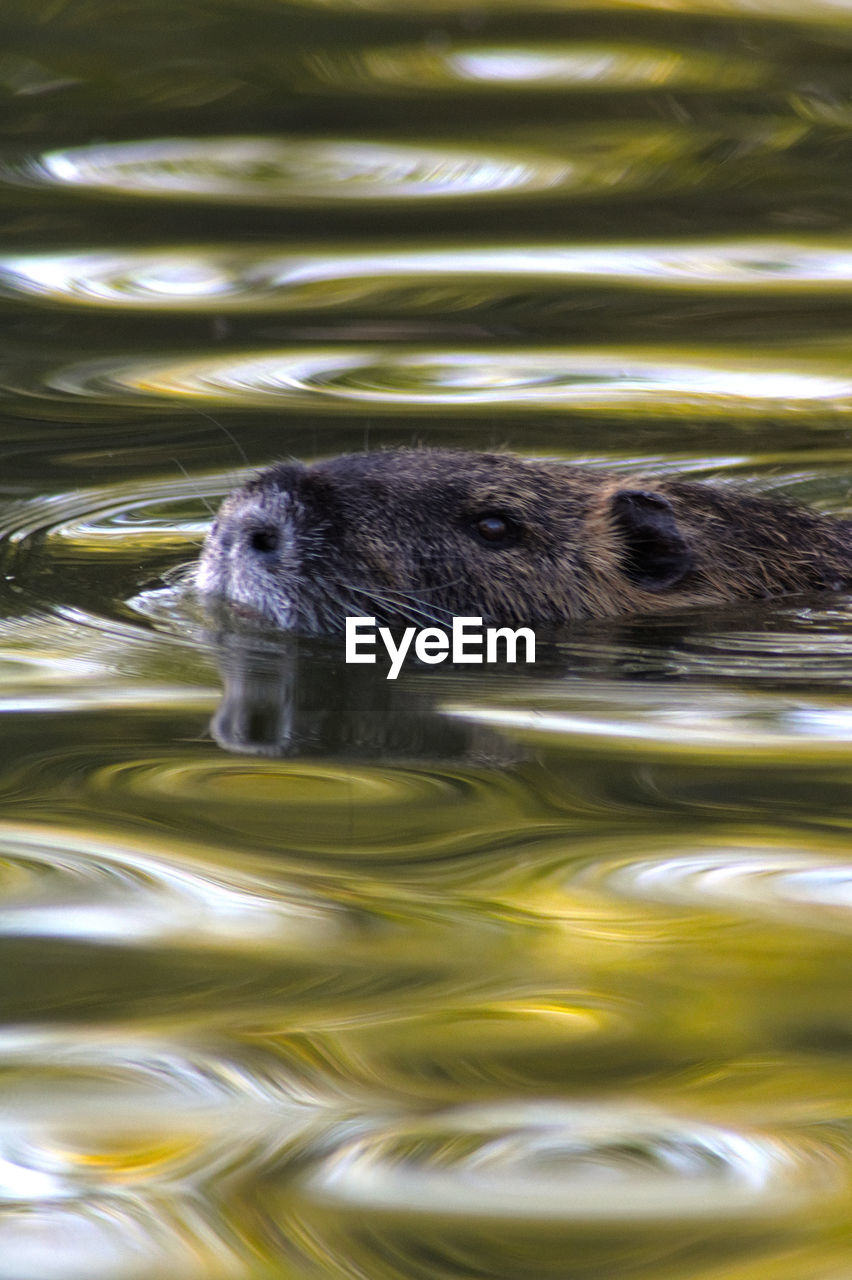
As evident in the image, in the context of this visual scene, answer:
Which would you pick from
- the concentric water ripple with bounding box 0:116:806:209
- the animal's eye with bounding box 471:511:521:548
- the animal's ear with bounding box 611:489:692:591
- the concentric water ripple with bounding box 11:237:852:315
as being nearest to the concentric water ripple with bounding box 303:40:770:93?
the concentric water ripple with bounding box 0:116:806:209

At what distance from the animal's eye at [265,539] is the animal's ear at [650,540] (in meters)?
1.14

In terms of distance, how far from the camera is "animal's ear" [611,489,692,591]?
5324 mm

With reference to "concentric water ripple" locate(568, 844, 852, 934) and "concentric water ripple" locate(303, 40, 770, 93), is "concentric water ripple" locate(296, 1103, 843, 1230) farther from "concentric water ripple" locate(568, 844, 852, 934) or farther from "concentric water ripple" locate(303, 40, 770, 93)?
"concentric water ripple" locate(303, 40, 770, 93)

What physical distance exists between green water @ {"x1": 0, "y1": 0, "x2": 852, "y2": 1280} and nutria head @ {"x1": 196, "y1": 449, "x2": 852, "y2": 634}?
184 mm

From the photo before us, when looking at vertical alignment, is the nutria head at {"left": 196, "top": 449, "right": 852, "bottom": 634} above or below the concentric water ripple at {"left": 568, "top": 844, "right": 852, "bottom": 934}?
above

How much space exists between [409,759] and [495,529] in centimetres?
170

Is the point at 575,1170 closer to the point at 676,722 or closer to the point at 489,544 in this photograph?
the point at 676,722

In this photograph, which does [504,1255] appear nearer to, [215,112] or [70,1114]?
Result: [70,1114]

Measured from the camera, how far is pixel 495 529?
5148 millimetres

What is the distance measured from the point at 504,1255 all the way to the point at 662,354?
6.17 metres

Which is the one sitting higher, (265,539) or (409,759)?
(265,539)

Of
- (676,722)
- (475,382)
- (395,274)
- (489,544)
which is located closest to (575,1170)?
(676,722)

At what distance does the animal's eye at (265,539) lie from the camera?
186 inches

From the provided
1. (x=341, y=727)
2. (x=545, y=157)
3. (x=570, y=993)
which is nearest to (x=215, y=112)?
(x=545, y=157)
